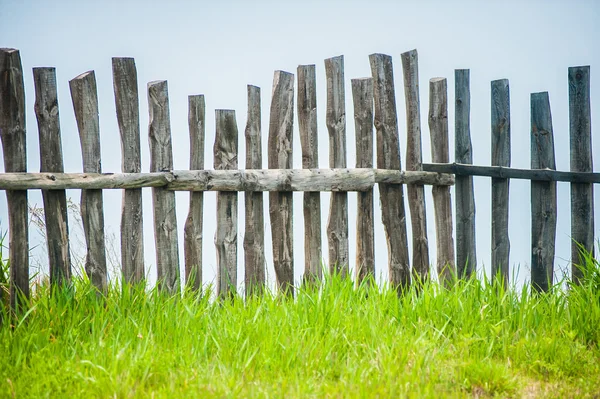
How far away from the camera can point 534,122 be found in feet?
19.6

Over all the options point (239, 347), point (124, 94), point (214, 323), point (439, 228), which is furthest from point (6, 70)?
point (439, 228)

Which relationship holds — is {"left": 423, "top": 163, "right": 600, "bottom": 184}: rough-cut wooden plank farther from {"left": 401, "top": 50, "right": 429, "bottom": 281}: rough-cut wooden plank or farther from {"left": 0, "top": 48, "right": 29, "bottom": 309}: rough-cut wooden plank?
{"left": 0, "top": 48, "right": 29, "bottom": 309}: rough-cut wooden plank

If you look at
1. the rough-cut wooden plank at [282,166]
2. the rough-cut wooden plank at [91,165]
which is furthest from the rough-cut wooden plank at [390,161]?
the rough-cut wooden plank at [91,165]

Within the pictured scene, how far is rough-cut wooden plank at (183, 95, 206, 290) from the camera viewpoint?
4918 mm

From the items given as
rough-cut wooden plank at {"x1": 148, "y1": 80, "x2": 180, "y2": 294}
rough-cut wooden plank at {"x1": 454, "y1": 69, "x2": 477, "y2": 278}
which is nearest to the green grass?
rough-cut wooden plank at {"x1": 148, "y1": 80, "x2": 180, "y2": 294}

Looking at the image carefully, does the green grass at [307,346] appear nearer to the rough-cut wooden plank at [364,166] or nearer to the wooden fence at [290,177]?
the wooden fence at [290,177]

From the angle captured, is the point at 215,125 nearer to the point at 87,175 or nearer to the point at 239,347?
the point at 87,175

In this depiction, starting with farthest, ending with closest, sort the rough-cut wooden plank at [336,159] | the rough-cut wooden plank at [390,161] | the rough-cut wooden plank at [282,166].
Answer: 1. the rough-cut wooden plank at [390,161]
2. the rough-cut wooden plank at [336,159]
3. the rough-cut wooden plank at [282,166]

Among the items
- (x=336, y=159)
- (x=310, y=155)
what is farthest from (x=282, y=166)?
(x=336, y=159)

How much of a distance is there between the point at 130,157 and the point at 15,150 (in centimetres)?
88

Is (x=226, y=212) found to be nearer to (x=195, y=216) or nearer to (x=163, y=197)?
(x=195, y=216)

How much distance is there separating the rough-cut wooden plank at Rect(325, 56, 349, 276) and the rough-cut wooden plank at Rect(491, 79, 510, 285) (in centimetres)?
172

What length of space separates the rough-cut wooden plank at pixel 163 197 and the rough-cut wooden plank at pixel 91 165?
1.42 ft

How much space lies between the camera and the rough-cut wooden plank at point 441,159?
19.2 ft
